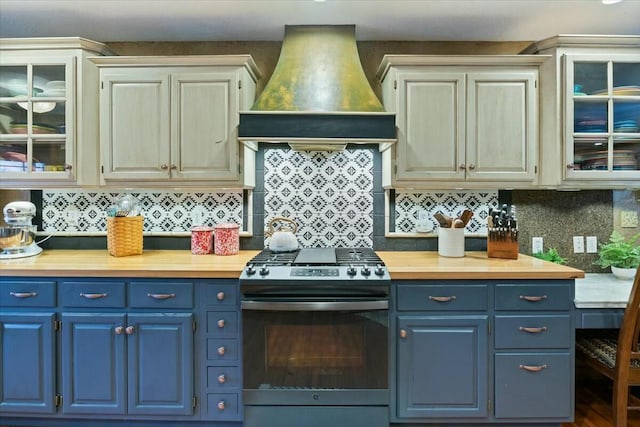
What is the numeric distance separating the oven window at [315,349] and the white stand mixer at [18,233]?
4.92 ft

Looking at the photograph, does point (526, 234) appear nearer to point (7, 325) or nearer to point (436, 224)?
point (436, 224)

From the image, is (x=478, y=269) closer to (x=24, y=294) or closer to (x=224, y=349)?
(x=224, y=349)

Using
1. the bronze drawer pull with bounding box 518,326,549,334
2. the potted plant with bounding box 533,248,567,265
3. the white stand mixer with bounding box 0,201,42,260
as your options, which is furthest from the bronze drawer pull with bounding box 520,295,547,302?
the white stand mixer with bounding box 0,201,42,260

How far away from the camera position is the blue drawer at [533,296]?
1917mm

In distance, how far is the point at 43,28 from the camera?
243 cm

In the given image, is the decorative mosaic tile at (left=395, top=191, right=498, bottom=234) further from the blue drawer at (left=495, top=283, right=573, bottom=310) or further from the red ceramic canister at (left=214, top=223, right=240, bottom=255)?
the red ceramic canister at (left=214, top=223, right=240, bottom=255)

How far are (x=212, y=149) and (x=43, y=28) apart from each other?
55.8 inches

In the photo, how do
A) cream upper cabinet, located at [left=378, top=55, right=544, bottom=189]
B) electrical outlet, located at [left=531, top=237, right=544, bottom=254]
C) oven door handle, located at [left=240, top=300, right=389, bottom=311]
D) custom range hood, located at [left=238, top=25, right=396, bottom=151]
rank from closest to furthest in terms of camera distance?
oven door handle, located at [left=240, top=300, right=389, bottom=311] < custom range hood, located at [left=238, top=25, right=396, bottom=151] < cream upper cabinet, located at [left=378, top=55, right=544, bottom=189] < electrical outlet, located at [left=531, top=237, right=544, bottom=254]

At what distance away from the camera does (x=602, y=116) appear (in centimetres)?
227

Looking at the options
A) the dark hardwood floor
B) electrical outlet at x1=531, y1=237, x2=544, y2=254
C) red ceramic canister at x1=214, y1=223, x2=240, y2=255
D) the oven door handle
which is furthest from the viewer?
electrical outlet at x1=531, y1=237, x2=544, y2=254

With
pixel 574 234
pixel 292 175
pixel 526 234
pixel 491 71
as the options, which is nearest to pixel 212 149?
pixel 292 175

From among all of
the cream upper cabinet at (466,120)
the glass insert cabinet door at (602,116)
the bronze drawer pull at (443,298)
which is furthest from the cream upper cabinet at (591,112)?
the bronze drawer pull at (443,298)

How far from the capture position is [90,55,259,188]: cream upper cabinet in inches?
88.9

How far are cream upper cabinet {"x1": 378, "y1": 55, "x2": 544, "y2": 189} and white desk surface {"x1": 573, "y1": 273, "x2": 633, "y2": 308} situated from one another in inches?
27.6
